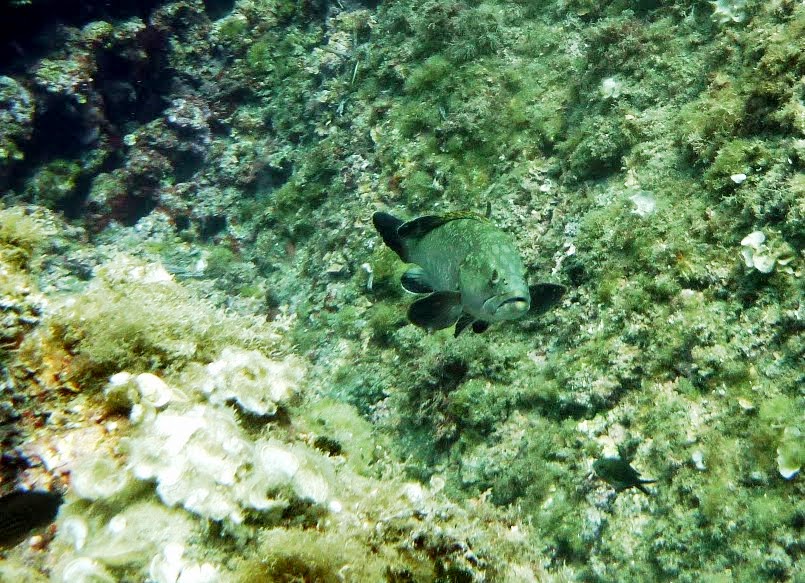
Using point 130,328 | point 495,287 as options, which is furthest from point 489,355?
point 130,328

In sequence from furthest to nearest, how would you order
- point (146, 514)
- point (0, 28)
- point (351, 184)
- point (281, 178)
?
1. point (0, 28)
2. point (281, 178)
3. point (351, 184)
4. point (146, 514)

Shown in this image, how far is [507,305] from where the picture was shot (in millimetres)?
2363

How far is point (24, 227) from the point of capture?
2.75 m

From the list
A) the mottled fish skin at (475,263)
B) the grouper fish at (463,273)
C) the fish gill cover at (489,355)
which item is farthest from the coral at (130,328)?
the mottled fish skin at (475,263)

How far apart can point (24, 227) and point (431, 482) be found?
2.95 metres

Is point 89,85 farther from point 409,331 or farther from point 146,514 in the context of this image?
point 146,514

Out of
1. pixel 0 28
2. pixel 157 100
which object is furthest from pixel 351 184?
pixel 0 28

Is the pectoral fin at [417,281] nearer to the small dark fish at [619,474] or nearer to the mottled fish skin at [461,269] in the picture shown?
the mottled fish skin at [461,269]

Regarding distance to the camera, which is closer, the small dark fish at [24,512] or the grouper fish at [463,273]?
the small dark fish at [24,512]

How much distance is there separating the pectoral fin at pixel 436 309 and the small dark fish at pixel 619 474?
1.21 metres

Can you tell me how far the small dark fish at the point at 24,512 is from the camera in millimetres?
2027

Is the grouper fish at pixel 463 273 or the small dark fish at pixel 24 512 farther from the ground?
the grouper fish at pixel 463 273

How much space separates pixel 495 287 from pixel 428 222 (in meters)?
0.62

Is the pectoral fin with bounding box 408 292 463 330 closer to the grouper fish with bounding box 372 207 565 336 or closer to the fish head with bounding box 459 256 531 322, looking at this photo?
the grouper fish with bounding box 372 207 565 336
